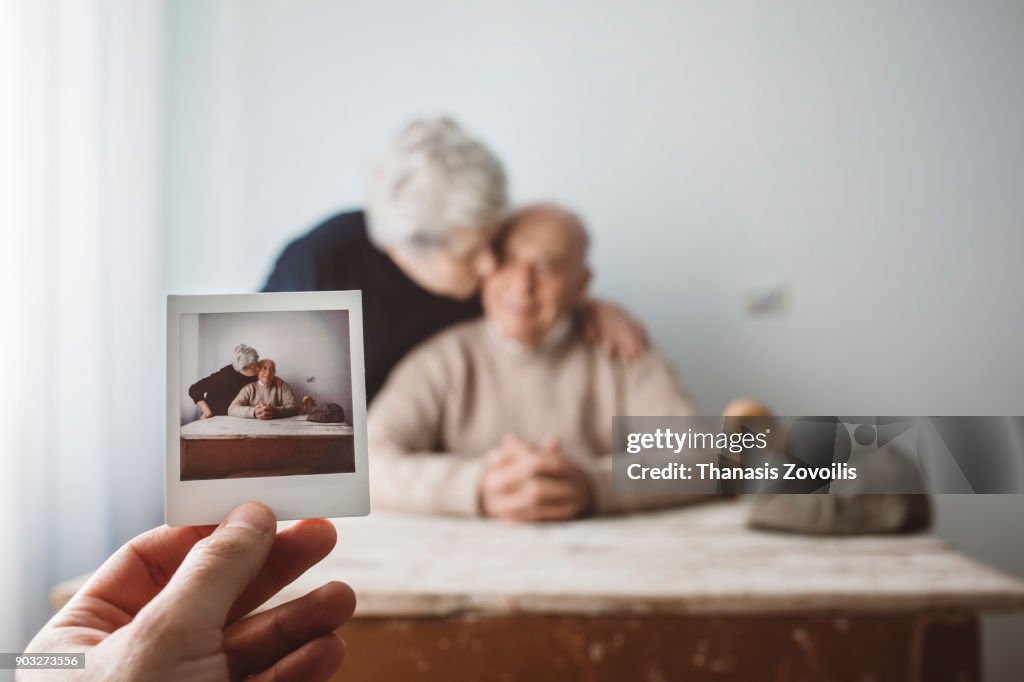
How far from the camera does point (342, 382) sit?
1.77ft

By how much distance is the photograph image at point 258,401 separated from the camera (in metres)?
0.52

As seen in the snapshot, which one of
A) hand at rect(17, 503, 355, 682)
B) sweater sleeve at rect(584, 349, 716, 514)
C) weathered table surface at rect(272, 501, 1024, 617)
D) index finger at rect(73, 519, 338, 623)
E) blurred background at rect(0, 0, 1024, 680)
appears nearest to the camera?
hand at rect(17, 503, 355, 682)

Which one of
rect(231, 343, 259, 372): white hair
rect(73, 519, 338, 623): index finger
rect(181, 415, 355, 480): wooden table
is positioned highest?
rect(231, 343, 259, 372): white hair

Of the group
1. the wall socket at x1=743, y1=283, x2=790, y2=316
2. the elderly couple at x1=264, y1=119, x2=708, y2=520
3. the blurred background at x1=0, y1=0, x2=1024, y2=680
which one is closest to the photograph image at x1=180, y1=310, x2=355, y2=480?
the elderly couple at x1=264, y1=119, x2=708, y2=520

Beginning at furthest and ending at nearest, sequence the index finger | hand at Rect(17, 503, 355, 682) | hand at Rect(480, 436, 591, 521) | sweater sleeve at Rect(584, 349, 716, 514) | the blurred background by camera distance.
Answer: the blurred background < sweater sleeve at Rect(584, 349, 716, 514) < hand at Rect(480, 436, 591, 521) < the index finger < hand at Rect(17, 503, 355, 682)

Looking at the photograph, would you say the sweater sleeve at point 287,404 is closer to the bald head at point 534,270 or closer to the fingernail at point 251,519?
the fingernail at point 251,519

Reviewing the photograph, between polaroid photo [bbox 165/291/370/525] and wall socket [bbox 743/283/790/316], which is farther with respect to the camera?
wall socket [bbox 743/283/790/316]

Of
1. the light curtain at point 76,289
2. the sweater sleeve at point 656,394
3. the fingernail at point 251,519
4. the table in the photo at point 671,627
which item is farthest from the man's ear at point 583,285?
the fingernail at point 251,519

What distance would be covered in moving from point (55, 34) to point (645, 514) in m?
1.48

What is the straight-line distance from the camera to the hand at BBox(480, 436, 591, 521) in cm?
128

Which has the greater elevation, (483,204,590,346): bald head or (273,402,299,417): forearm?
(483,204,590,346): bald head

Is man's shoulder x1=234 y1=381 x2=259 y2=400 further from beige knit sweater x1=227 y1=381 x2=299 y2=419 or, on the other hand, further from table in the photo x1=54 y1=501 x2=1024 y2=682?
table in the photo x1=54 y1=501 x2=1024 y2=682

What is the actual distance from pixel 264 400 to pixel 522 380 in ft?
3.44

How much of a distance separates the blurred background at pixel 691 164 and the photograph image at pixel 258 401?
1.34 m
